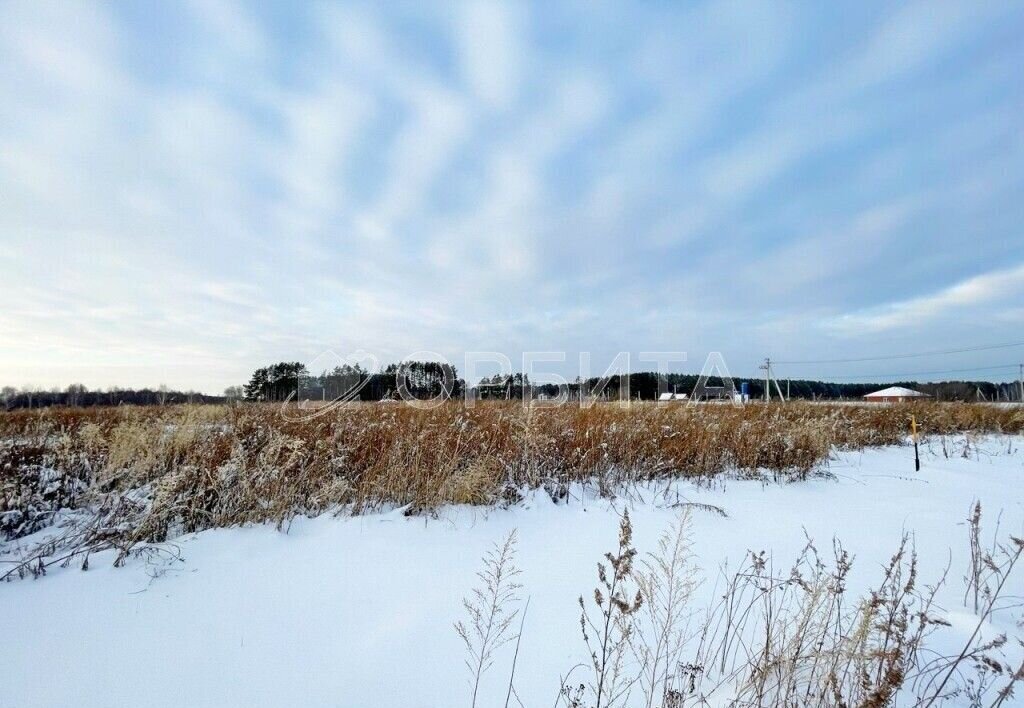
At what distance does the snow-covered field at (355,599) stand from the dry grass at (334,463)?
26 cm

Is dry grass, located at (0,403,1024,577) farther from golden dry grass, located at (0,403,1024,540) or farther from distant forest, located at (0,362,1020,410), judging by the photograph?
distant forest, located at (0,362,1020,410)

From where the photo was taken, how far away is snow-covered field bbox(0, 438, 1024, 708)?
5.92 feet

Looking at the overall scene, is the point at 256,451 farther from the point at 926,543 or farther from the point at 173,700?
the point at 926,543

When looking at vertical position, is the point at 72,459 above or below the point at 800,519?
above

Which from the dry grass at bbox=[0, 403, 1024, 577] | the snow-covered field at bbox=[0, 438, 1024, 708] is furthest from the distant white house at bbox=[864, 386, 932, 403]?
the snow-covered field at bbox=[0, 438, 1024, 708]

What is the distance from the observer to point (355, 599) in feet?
8.04

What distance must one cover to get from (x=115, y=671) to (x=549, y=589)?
2.07m

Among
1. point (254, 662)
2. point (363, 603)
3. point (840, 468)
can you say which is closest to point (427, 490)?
point (363, 603)

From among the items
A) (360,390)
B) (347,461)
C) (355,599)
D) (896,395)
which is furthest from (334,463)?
(896,395)

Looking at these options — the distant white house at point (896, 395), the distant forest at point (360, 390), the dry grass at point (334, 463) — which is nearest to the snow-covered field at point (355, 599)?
the dry grass at point (334, 463)

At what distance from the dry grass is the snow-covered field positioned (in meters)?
0.26

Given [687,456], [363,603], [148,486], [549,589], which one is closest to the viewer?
[363,603]

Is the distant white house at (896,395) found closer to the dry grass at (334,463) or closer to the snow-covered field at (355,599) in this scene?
the dry grass at (334,463)

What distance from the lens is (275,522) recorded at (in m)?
3.40
